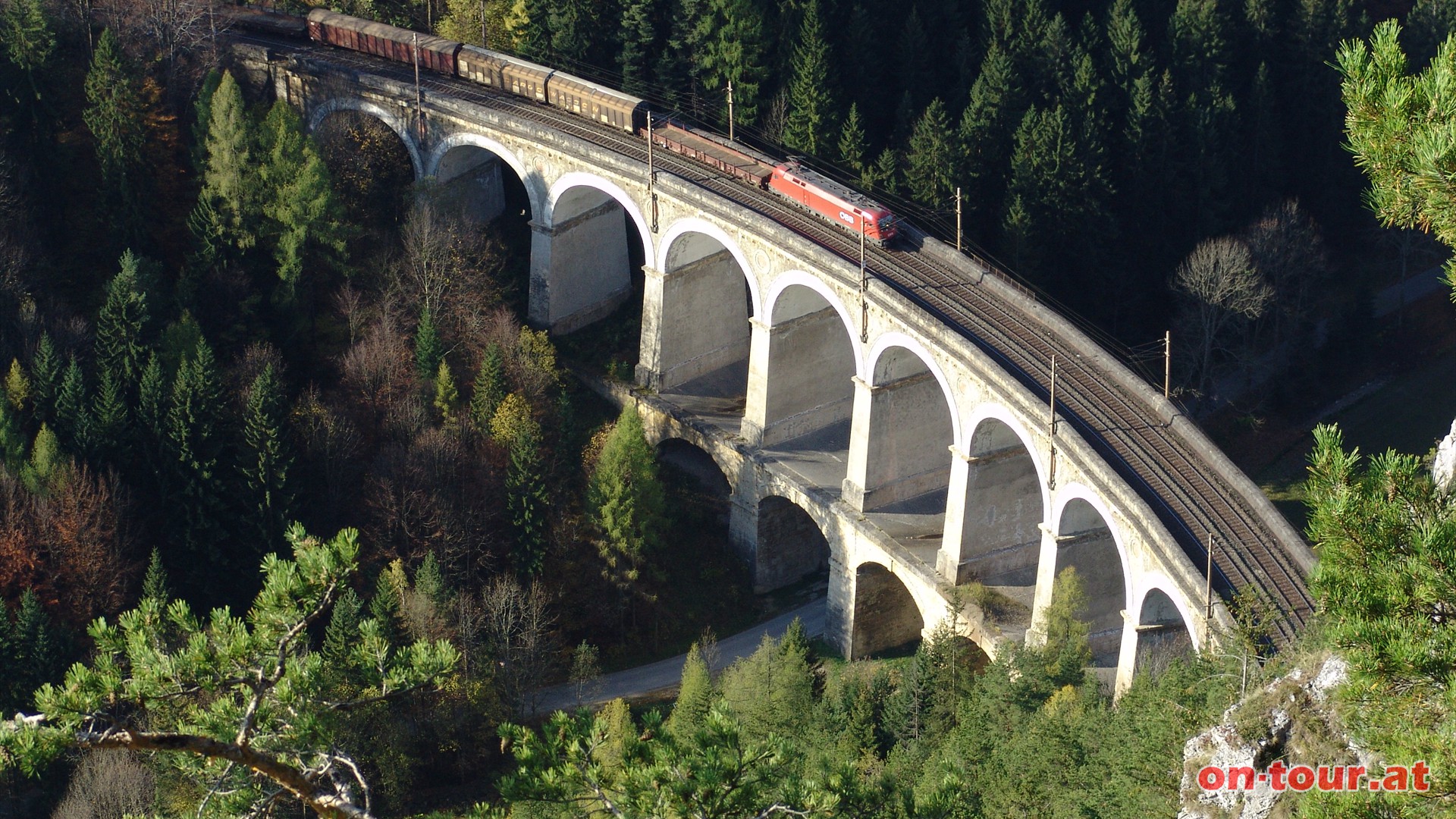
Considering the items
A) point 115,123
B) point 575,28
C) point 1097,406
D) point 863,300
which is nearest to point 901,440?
point 863,300

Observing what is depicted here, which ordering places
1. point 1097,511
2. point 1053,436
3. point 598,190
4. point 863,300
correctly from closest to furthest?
1. point 1053,436
2. point 1097,511
3. point 863,300
4. point 598,190

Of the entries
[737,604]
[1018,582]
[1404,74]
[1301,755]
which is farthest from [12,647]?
[1404,74]

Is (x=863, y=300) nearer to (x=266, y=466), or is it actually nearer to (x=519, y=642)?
(x=519, y=642)

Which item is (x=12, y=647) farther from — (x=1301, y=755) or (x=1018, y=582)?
(x=1301, y=755)

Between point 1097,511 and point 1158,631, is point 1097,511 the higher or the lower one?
the higher one

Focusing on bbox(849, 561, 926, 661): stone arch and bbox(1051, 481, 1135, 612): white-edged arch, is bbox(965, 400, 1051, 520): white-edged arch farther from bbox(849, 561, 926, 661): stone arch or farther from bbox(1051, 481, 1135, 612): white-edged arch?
bbox(849, 561, 926, 661): stone arch

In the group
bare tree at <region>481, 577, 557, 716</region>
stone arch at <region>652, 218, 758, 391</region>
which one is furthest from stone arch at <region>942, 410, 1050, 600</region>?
bare tree at <region>481, 577, 557, 716</region>
